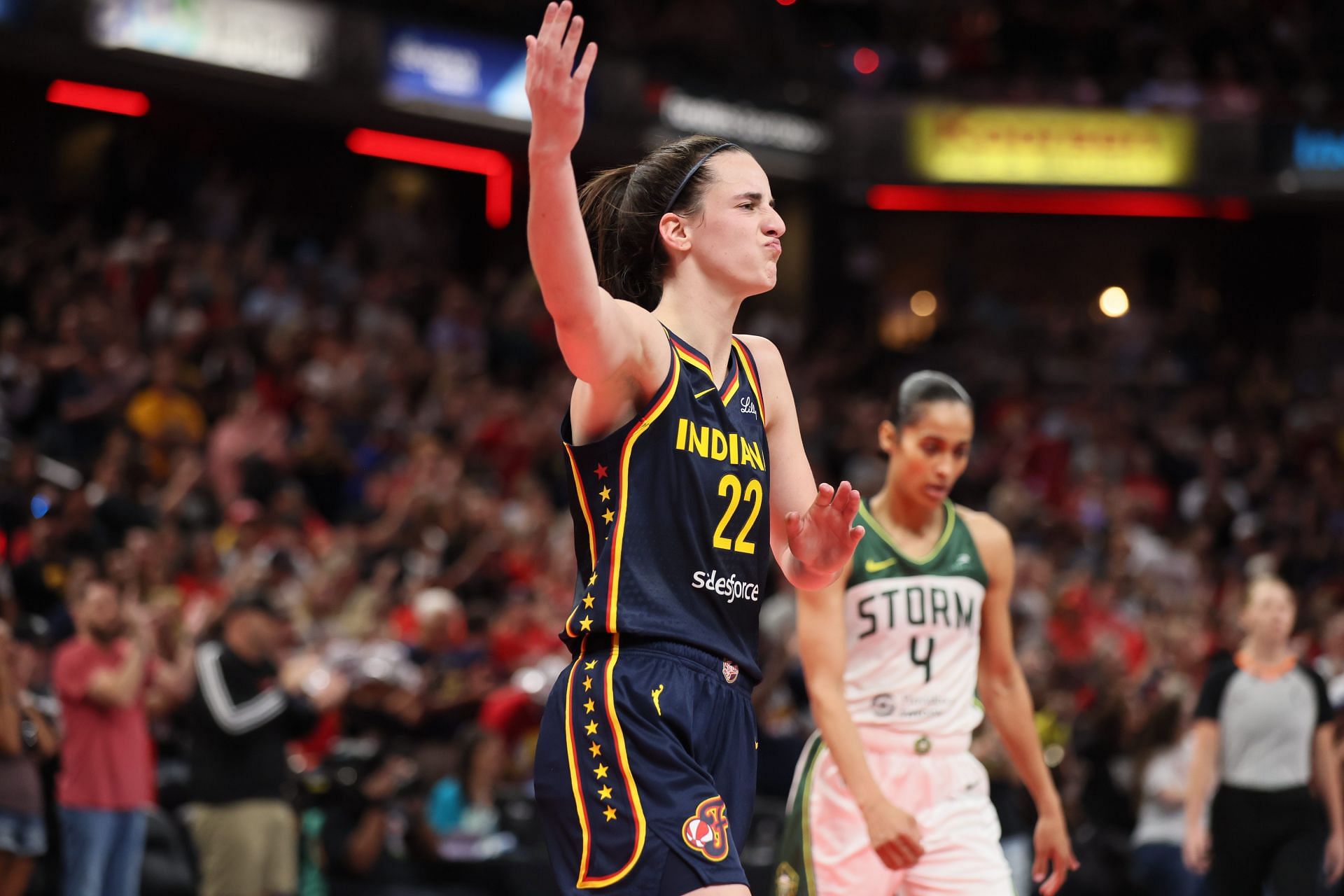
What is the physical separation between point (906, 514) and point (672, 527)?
7.59 ft

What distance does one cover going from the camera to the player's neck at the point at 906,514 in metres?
5.49

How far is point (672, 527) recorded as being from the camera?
3332mm

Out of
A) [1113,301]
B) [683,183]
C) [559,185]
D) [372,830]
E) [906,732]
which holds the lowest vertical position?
[372,830]

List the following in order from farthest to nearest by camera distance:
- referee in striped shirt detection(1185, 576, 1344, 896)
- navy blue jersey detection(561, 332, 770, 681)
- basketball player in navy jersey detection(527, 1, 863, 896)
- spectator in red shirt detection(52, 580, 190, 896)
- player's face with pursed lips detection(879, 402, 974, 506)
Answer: spectator in red shirt detection(52, 580, 190, 896)
referee in striped shirt detection(1185, 576, 1344, 896)
player's face with pursed lips detection(879, 402, 974, 506)
navy blue jersey detection(561, 332, 770, 681)
basketball player in navy jersey detection(527, 1, 863, 896)

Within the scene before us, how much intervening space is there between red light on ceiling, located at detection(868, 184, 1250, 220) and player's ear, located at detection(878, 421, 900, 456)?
53.4 feet

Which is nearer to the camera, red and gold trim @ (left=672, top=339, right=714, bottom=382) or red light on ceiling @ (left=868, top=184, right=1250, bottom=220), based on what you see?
red and gold trim @ (left=672, top=339, right=714, bottom=382)

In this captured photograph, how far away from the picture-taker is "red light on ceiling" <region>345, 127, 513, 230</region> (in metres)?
19.2

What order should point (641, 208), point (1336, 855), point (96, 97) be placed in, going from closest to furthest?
point (641, 208) < point (1336, 855) < point (96, 97)

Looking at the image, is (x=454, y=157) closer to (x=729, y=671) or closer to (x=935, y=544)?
(x=935, y=544)

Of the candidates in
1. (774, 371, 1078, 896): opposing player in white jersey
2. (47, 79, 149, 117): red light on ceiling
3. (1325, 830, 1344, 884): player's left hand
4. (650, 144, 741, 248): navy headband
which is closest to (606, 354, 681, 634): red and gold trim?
(650, 144, 741, 248): navy headband

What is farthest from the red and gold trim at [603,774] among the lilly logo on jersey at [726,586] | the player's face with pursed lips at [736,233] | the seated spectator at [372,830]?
the seated spectator at [372,830]

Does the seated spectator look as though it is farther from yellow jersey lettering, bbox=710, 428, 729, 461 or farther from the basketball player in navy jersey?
yellow jersey lettering, bbox=710, 428, 729, 461

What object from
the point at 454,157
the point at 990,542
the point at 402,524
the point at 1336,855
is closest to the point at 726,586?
the point at 990,542

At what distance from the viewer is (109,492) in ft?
35.1
